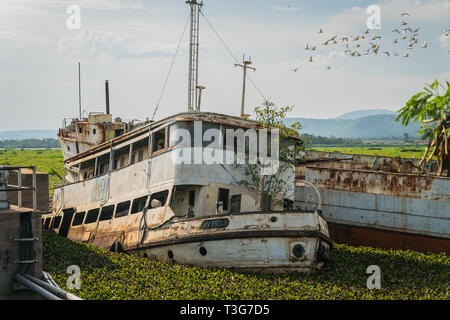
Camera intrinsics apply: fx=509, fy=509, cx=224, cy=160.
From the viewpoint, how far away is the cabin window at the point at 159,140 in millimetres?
16266

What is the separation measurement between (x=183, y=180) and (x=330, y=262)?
4790 millimetres

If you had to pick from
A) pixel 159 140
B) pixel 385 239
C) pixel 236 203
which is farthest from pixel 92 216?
pixel 385 239

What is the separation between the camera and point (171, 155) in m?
14.8

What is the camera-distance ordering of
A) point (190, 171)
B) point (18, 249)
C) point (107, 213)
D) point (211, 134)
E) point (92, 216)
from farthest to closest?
point (92, 216)
point (107, 213)
point (211, 134)
point (190, 171)
point (18, 249)

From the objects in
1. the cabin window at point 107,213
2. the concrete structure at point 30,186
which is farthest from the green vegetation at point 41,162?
the cabin window at point 107,213

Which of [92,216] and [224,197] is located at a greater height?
[224,197]

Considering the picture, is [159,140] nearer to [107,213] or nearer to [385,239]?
[107,213]

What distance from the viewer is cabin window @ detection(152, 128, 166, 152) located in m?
16.3

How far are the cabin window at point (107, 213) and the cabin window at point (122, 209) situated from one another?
0.49 meters

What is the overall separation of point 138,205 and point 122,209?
1194 mm

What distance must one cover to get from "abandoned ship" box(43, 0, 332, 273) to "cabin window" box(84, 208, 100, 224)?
0.13 feet

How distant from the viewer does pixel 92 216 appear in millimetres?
19422

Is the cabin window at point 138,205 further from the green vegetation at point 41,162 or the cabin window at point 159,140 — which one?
the green vegetation at point 41,162
